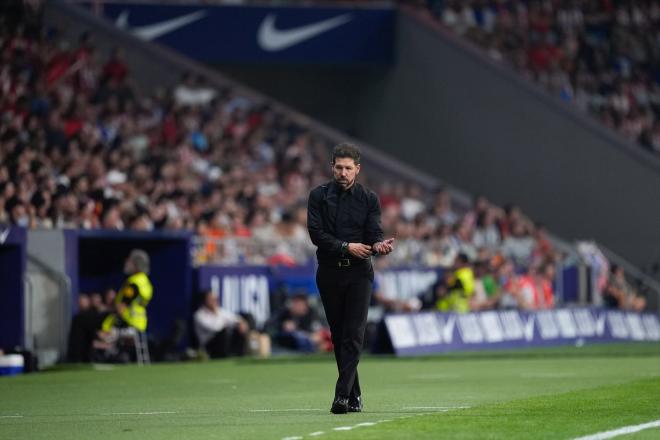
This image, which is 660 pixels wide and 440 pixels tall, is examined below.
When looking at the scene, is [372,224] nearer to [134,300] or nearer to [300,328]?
[134,300]

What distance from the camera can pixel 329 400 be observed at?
46.5ft

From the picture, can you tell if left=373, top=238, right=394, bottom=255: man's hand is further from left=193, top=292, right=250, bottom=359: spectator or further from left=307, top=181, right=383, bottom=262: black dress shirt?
left=193, top=292, right=250, bottom=359: spectator

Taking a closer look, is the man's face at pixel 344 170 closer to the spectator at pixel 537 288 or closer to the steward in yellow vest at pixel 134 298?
the steward in yellow vest at pixel 134 298

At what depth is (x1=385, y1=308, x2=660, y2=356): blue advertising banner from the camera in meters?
24.5

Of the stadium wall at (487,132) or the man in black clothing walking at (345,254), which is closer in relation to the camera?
the man in black clothing walking at (345,254)

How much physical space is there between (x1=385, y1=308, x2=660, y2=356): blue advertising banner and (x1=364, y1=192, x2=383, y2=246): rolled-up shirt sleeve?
11.7 meters

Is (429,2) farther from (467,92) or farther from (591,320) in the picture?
(591,320)

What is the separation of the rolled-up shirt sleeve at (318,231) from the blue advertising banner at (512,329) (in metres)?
11.7

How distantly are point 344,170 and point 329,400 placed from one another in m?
Answer: 2.86

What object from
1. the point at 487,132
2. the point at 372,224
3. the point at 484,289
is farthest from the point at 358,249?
the point at 487,132

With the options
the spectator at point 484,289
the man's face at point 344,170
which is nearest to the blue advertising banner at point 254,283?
the spectator at point 484,289

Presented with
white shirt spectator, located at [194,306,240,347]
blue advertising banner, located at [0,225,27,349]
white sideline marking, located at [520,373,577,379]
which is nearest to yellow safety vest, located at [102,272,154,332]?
blue advertising banner, located at [0,225,27,349]

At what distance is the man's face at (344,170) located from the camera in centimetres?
1216

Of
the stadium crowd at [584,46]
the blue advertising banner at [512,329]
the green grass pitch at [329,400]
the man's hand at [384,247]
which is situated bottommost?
the green grass pitch at [329,400]
